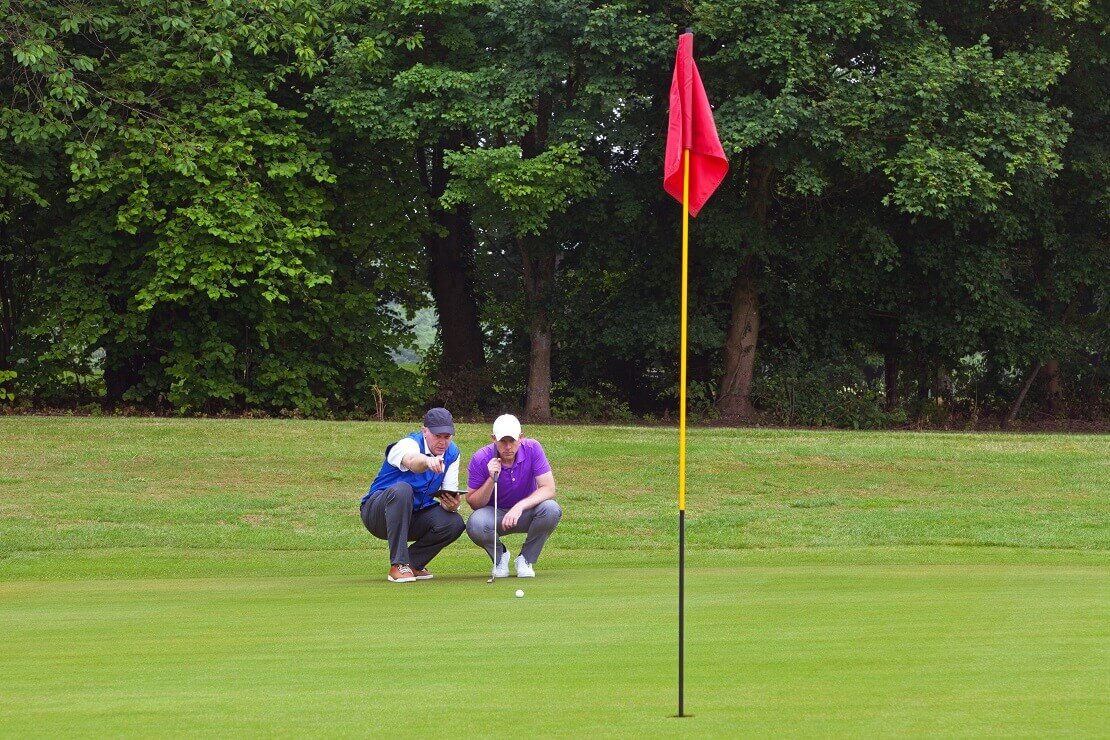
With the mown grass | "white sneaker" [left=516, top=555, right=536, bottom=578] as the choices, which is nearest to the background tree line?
the mown grass

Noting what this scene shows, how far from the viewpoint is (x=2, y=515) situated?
17328 millimetres

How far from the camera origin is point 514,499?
11.3 metres

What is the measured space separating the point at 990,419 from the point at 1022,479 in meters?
12.5

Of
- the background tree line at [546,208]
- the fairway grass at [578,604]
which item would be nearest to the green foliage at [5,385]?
the background tree line at [546,208]

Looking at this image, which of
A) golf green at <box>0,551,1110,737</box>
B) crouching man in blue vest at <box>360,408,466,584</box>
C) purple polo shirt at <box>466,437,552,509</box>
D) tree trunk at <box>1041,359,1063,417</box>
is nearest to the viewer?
golf green at <box>0,551,1110,737</box>

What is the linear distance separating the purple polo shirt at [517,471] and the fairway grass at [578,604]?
28.3 inches

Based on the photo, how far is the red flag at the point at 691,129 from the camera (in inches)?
274

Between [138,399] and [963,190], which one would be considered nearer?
[963,190]

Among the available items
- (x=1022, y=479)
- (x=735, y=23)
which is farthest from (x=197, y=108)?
(x=1022, y=479)

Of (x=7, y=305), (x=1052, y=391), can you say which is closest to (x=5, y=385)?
(x=7, y=305)

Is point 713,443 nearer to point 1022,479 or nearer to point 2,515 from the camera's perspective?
point 1022,479

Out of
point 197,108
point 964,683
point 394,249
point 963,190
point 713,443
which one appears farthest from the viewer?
point 394,249

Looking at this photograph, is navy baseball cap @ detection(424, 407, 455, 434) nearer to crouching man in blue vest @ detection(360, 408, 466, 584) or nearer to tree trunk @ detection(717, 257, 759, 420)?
crouching man in blue vest @ detection(360, 408, 466, 584)

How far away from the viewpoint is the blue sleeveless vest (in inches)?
431
